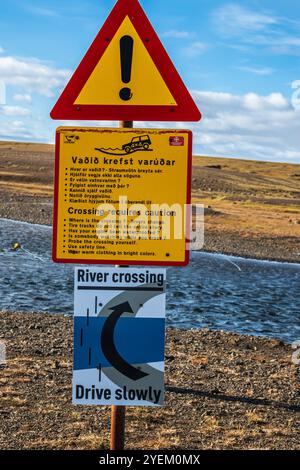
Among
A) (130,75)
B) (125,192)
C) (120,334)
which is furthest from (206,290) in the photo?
(130,75)

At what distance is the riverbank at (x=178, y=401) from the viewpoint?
288 inches

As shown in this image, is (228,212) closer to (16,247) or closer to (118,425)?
(16,247)

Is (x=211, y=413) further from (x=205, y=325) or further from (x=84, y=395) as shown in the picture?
(x=205, y=325)

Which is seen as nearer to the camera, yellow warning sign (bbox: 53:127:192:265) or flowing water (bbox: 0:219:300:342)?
yellow warning sign (bbox: 53:127:192:265)

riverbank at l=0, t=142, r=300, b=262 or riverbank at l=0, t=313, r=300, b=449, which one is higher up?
riverbank at l=0, t=142, r=300, b=262

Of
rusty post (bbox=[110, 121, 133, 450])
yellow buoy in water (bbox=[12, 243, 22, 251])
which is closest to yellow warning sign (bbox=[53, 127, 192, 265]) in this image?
rusty post (bbox=[110, 121, 133, 450])

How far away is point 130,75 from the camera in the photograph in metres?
5.12

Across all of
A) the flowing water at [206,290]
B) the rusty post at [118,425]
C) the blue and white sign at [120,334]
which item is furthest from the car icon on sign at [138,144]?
the flowing water at [206,290]

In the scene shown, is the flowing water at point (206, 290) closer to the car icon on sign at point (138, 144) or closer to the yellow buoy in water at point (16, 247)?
the yellow buoy in water at point (16, 247)

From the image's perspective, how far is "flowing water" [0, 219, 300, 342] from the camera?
50.8 feet

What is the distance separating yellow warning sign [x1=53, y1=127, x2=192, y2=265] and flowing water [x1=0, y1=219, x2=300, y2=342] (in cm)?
937

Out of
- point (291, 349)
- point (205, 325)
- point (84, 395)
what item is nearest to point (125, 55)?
point (84, 395)

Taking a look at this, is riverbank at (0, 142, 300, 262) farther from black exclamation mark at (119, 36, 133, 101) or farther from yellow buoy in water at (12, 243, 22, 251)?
black exclamation mark at (119, 36, 133, 101)

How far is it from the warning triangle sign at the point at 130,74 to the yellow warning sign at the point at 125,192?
18 cm
